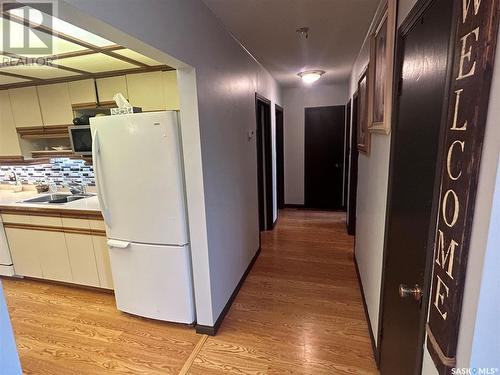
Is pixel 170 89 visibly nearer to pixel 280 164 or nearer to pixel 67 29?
pixel 67 29

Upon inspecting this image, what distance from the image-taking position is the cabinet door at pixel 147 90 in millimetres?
2521

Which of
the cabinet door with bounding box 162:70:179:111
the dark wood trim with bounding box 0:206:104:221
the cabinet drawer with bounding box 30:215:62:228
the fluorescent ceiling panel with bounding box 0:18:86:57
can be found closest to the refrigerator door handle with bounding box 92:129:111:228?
the dark wood trim with bounding box 0:206:104:221

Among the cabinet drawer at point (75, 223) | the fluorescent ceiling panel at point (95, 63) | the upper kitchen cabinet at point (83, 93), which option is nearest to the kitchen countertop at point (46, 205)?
the cabinet drawer at point (75, 223)

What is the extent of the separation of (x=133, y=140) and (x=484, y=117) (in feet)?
6.42

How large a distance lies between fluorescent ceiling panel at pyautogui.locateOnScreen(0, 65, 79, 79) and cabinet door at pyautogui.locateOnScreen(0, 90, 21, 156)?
2.28ft

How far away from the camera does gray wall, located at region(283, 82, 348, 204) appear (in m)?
5.00

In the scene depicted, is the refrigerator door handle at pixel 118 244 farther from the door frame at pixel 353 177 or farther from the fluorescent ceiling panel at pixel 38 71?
the door frame at pixel 353 177

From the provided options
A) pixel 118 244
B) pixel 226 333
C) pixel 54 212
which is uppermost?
pixel 54 212

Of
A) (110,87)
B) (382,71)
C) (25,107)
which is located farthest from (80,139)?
(382,71)

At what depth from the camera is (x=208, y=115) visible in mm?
1982

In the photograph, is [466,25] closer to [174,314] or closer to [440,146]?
[440,146]

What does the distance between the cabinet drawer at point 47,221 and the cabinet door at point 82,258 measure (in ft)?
0.47

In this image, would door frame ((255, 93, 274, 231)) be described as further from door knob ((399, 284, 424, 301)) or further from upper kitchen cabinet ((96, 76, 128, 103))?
door knob ((399, 284, 424, 301))

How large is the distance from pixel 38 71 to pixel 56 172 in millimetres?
1397
